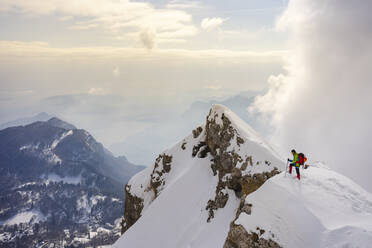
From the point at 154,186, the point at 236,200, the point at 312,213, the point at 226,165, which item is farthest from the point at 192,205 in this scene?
the point at 312,213

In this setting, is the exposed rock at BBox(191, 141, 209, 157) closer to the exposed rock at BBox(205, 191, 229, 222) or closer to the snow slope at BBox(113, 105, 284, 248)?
the snow slope at BBox(113, 105, 284, 248)

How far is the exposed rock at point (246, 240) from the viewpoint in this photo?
18891 mm

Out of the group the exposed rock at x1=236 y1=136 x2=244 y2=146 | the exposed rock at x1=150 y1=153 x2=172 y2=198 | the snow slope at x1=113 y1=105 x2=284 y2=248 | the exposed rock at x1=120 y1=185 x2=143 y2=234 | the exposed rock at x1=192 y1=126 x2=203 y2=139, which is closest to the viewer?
the snow slope at x1=113 y1=105 x2=284 y2=248

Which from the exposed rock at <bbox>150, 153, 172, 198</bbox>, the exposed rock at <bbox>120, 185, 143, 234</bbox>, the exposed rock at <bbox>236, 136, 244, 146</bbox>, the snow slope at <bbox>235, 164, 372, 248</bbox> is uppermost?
the exposed rock at <bbox>236, 136, 244, 146</bbox>

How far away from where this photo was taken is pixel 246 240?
19.4 m

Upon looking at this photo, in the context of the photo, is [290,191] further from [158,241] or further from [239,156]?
[158,241]

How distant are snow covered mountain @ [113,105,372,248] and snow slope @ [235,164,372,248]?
0.07m

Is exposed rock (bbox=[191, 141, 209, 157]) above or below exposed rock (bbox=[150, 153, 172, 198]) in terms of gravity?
above

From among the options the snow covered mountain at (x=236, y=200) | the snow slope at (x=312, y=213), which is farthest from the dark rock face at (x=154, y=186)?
the snow slope at (x=312, y=213)

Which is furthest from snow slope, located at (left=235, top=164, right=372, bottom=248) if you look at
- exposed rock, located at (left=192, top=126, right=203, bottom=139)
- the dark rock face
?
the dark rock face

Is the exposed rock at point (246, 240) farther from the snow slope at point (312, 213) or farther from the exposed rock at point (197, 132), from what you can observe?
the exposed rock at point (197, 132)

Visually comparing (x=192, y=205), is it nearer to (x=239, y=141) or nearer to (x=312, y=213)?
(x=239, y=141)

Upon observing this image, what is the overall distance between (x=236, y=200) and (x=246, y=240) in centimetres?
2032

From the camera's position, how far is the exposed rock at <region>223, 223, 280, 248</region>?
18.9 meters
